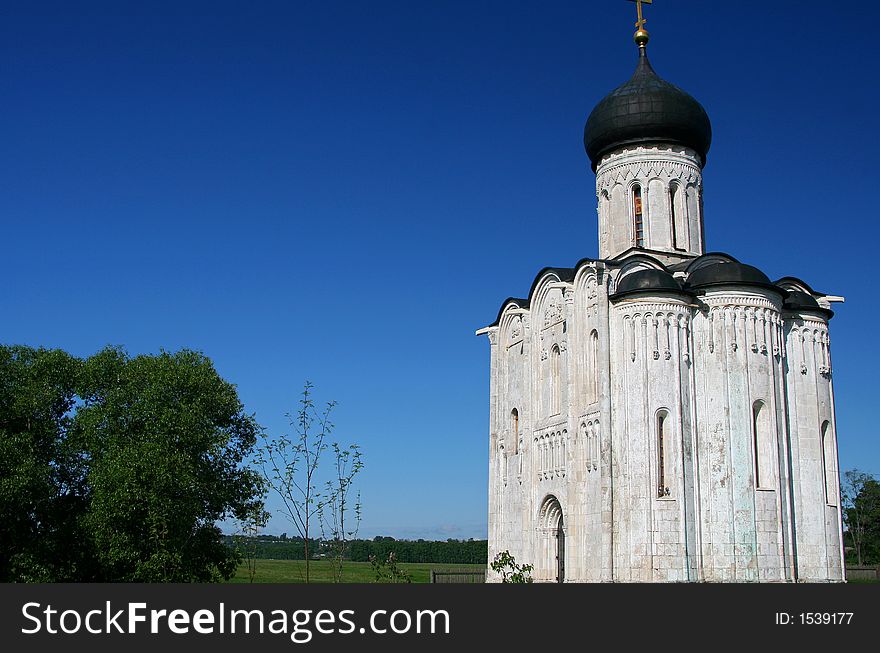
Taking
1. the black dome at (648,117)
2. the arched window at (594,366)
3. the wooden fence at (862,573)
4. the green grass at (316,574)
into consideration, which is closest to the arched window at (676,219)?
the black dome at (648,117)

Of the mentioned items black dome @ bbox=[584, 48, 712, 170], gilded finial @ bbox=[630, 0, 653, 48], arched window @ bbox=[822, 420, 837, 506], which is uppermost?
gilded finial @ bbox=[630, 0, 653, 48]

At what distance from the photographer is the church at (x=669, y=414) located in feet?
75.9

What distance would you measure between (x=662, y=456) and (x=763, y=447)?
2.79 m

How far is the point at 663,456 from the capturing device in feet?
77.4

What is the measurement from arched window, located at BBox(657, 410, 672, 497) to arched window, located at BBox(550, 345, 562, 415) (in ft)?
12.9

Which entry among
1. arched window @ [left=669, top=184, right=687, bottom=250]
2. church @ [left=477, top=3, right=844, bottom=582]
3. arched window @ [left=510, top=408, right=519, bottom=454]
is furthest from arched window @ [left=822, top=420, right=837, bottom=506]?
arched window @ [left=510, top=408, right=519, bottom=454]

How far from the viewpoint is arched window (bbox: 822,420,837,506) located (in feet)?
82.4

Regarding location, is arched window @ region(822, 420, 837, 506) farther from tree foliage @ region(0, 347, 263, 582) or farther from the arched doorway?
tree foliage @ region(0, 347, 263, 582)

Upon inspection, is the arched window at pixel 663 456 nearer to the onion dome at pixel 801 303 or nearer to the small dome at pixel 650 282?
the small dome at pixel 650 282

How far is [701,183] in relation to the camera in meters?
29.6

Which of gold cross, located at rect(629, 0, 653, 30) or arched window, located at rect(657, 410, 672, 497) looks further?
gold cross, located at rect(629, 0, 653, 30)
